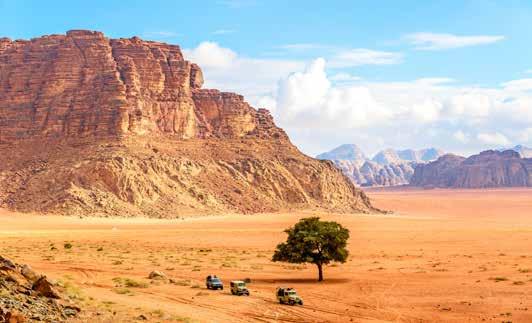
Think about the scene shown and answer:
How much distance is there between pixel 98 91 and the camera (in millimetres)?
137375

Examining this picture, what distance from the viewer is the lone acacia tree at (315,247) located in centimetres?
5059

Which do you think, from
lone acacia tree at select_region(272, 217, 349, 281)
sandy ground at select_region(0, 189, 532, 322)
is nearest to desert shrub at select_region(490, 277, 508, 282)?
sandy ground at select_region(0, 189, 532, 322)

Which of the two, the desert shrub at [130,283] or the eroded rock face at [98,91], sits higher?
the eroded rock face at [98,91]

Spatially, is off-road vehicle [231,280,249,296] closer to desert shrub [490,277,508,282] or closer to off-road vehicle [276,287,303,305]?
off-road vehicle [276,287,303,305]

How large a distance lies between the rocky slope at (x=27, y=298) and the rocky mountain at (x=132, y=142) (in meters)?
82.9

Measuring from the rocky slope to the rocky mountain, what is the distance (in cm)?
8288

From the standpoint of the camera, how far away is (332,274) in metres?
53.9

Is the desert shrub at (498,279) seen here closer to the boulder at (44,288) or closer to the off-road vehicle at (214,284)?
the off-road vehicle at (214,284)

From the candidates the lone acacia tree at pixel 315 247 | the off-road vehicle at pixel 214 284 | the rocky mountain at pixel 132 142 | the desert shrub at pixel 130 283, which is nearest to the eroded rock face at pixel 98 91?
the rocky mountain at pixel 132 142

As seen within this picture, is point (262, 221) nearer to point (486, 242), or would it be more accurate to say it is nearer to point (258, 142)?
point (258, 142)

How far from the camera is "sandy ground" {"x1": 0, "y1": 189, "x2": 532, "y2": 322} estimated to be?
3634 centimetres

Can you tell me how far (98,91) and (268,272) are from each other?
8848 cm

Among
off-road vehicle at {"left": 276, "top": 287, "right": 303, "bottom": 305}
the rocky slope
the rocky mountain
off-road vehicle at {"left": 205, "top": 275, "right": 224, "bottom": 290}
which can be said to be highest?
the rocky mountain

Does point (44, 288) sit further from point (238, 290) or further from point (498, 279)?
point (498, 279)
